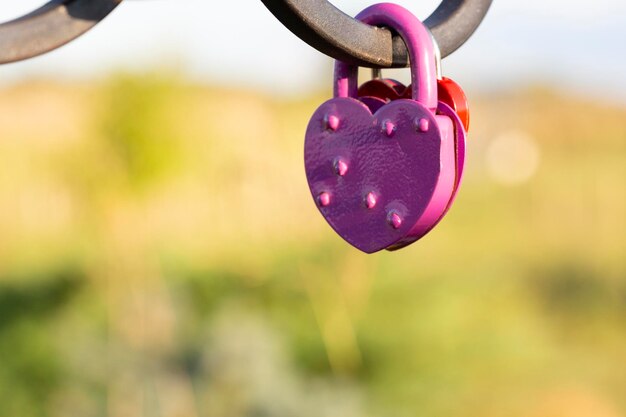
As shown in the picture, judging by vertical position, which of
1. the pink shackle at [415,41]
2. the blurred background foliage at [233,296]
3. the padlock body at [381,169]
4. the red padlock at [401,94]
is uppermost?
the pink shackle at [415,41]

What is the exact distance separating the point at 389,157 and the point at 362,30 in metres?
0.08

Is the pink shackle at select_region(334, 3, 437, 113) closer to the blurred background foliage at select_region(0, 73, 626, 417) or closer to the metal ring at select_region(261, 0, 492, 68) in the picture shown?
the metal ring at select_region(261, 0, 492, 68)

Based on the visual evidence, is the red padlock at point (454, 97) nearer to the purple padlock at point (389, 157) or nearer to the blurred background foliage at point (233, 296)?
the purple padlock at point (389, 157)

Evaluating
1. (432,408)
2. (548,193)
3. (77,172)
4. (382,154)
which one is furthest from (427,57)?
(548,193)

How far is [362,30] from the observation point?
419 mm

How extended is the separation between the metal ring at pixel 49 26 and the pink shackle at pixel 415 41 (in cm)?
13

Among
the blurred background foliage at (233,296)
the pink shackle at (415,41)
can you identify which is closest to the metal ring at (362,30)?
the pink shackle at (415,41)

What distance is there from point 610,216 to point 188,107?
257cm

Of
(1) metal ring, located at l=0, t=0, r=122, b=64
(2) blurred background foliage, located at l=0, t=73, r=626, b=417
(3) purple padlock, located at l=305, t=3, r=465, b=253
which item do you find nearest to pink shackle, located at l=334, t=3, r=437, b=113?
(3) purple padlock, located at l=305, t=3, r=465, b=253

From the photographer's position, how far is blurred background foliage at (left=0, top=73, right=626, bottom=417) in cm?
244

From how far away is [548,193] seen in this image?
4594 millimetres

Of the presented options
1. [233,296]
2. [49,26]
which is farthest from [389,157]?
[233,296]

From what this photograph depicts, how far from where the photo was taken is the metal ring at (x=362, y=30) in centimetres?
39

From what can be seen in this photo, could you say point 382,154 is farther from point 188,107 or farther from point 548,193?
point 548,193
